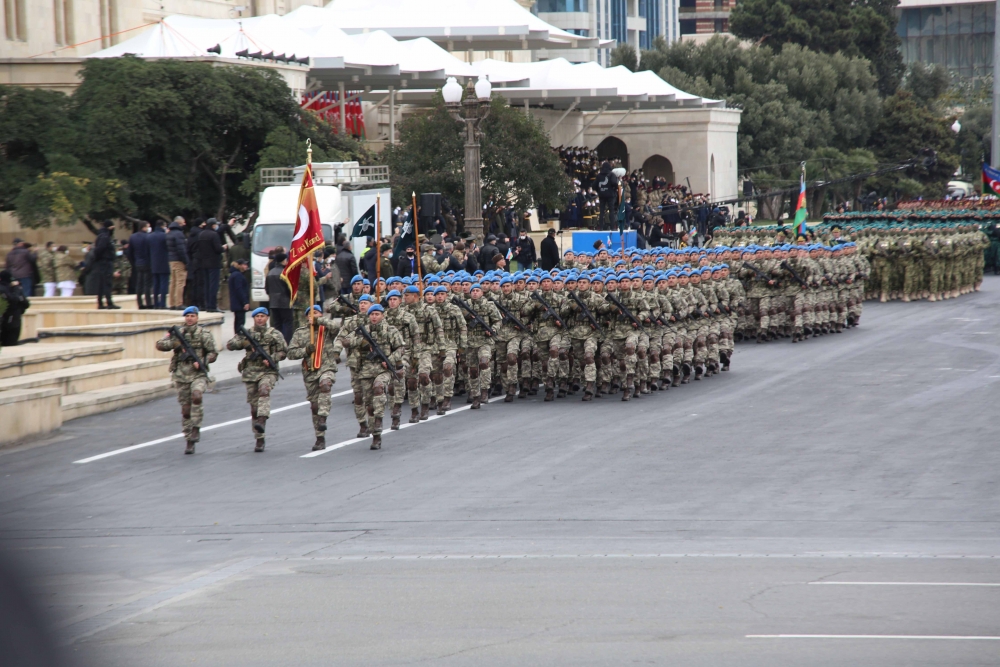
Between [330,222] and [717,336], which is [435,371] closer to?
[717,336]

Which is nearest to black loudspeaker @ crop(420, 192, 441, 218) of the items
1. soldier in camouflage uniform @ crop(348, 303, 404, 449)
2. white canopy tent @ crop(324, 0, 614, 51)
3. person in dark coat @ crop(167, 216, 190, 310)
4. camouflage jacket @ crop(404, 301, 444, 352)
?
person in dark coat @ crop(167, 216, 190, 310)

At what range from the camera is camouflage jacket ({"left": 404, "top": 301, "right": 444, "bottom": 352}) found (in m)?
16.8

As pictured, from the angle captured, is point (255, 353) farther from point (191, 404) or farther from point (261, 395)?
point (191, 404)

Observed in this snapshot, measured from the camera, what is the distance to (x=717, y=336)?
20344 mm

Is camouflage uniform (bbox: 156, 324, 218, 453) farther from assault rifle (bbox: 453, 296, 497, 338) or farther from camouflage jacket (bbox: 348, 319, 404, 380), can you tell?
assault rifle (bbox: 453, 296, 497, 338)

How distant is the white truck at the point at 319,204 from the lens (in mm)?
26562

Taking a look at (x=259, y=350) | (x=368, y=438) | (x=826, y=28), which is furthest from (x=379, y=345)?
(x=826, y=28)

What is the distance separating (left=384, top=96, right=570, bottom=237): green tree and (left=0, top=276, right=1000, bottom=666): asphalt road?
17231 millimetres

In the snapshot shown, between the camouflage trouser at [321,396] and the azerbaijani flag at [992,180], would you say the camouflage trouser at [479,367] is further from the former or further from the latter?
the azerbaijani flag at [992,180]

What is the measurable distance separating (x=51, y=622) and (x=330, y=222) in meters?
24.2

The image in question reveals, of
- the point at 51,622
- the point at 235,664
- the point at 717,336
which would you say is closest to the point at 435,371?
the point at 717,336

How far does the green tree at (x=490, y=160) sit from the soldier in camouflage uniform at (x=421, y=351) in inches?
684

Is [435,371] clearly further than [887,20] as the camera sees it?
No

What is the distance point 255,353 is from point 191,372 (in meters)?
0.73
